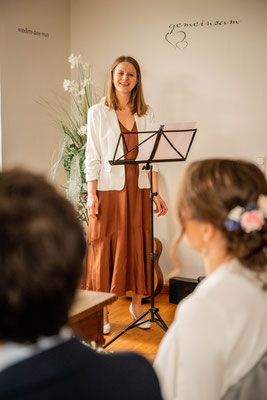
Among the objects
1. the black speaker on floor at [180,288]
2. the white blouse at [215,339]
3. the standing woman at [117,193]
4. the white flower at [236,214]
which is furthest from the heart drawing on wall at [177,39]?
the white blouse at [215,339]

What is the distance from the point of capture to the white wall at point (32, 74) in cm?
335

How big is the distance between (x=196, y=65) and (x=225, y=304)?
2892mm

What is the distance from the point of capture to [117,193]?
2.83 m

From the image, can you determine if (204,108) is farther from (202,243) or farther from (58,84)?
(202,243)

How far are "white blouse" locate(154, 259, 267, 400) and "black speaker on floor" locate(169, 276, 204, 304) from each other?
2.38 meters

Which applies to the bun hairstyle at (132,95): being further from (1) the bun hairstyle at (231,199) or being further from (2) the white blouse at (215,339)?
(2) the white blouse at (215,339)

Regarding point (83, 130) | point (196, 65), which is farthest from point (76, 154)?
point (196, 65)

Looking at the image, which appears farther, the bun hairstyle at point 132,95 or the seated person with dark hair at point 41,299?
the bun hairstyle at point 132,95

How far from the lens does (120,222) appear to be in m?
2.84

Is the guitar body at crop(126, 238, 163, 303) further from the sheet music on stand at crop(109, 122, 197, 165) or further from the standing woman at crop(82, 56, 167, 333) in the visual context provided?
the sheet music on stand at crop(109, 122, 197, 165)

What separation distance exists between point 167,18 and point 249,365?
3.16 metres

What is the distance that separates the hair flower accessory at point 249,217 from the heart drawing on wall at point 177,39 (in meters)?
2.77

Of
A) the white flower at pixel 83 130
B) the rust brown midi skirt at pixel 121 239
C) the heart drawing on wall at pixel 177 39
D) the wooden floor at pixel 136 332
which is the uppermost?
the heart drawing on wall at pixel 177 39

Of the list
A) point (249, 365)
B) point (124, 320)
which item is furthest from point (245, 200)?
point (124, 320)
